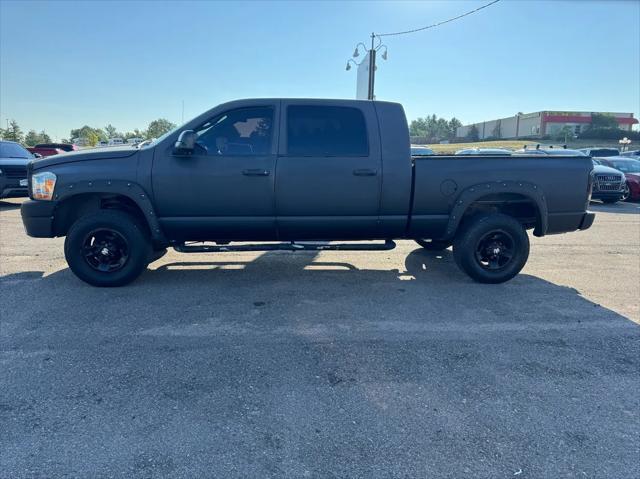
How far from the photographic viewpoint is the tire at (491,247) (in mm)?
4992

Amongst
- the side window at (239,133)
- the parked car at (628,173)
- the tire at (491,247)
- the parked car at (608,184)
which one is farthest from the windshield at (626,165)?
the side window at (239,133)

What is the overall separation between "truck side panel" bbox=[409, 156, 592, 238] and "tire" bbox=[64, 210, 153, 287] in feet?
10.2

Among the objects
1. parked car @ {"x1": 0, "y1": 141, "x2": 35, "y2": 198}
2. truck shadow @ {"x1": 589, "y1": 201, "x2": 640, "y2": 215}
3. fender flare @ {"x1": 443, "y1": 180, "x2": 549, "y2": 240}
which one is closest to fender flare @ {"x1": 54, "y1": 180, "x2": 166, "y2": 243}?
fender flare @ {"x1": 443, "y1": 180, "x2": 549, "y2": 240}

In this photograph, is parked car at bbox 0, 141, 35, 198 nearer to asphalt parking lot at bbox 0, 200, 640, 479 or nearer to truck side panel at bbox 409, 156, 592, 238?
asphalt parking lot at bbox 0, 200, 640, 479

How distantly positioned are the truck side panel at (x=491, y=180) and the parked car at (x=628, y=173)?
11.3 meters

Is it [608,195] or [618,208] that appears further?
[608,195]

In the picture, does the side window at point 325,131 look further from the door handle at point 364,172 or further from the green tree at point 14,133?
the green tree at point 14,133

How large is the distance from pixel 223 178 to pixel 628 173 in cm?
1619

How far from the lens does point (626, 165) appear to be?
15758 millimetres

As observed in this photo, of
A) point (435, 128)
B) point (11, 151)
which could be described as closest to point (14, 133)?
point (11, 151)

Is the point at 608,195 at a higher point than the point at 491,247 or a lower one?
higher

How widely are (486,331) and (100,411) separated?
10.2 ft

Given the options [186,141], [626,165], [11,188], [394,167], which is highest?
[626,165]

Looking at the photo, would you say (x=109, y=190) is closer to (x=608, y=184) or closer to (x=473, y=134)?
(x=608, y=184)
